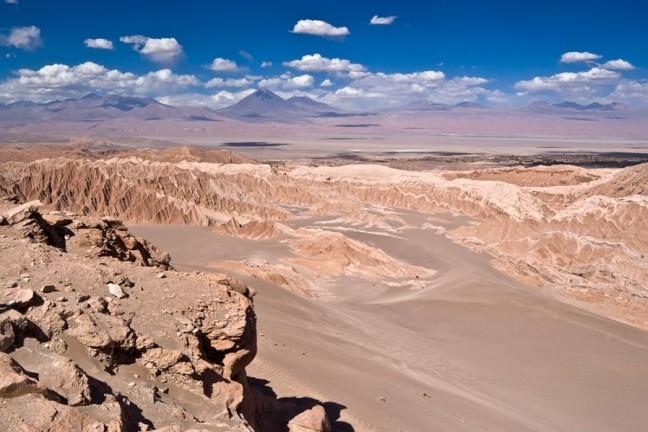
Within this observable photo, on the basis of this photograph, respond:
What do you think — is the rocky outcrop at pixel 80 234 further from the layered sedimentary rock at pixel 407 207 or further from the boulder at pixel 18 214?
the layered sedimentary rock at pixel 407 207

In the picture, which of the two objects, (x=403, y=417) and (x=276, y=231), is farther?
(x=276, y=231)

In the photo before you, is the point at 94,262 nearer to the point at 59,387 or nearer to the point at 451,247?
the point at 59,387

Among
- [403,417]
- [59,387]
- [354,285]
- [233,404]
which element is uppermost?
[59,387]

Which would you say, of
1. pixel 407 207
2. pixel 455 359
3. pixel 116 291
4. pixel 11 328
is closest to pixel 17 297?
Result: pixel 11 328

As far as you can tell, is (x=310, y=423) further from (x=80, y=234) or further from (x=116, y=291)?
(x=80, y=234)

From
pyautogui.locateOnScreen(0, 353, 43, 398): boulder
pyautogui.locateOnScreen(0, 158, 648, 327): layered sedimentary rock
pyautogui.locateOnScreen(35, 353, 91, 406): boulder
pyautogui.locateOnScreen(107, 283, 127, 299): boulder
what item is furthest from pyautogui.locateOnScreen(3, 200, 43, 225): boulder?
pyautogui.locateOnScreen(0, 158, 648, 327): layered sedimentary rock

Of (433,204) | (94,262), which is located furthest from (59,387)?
(433,204)

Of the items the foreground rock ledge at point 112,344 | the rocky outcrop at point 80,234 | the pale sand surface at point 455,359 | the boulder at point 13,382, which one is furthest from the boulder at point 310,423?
the rocky outcrop at point 80,234
